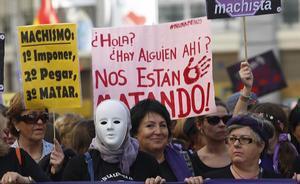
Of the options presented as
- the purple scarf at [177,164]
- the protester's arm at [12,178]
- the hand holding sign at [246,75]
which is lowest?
the purple scarf at [177,164]

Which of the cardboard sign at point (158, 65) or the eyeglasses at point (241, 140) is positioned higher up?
the cardboard sign at point (158, 65)

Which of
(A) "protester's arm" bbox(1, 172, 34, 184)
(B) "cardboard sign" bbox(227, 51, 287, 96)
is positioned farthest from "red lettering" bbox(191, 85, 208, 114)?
(B) "cardboard sign" bbox(227, 51, 287, 96)

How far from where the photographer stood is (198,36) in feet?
24.6

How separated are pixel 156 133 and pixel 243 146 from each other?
72cm

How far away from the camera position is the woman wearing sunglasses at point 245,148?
19.7ft

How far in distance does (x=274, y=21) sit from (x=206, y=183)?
80.0 feet

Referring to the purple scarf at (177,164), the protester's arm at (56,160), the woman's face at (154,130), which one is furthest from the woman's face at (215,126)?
the protester's arm at (56,160)

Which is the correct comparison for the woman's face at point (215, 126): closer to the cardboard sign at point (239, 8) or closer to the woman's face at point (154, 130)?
the cardboard sign at point (239, 8)

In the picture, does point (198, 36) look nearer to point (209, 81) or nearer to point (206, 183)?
point (209, 81)

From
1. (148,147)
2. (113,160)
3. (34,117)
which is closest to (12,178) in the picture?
(113,160)

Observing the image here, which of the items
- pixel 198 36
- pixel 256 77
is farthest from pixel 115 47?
pixel 256 77

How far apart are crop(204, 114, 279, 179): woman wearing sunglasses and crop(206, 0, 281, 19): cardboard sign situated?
4.16ft

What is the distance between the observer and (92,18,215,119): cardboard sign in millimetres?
7430

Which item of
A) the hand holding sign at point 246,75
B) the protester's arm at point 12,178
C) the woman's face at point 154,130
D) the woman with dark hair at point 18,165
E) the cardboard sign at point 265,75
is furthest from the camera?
the cardboard sign at point 265,75
